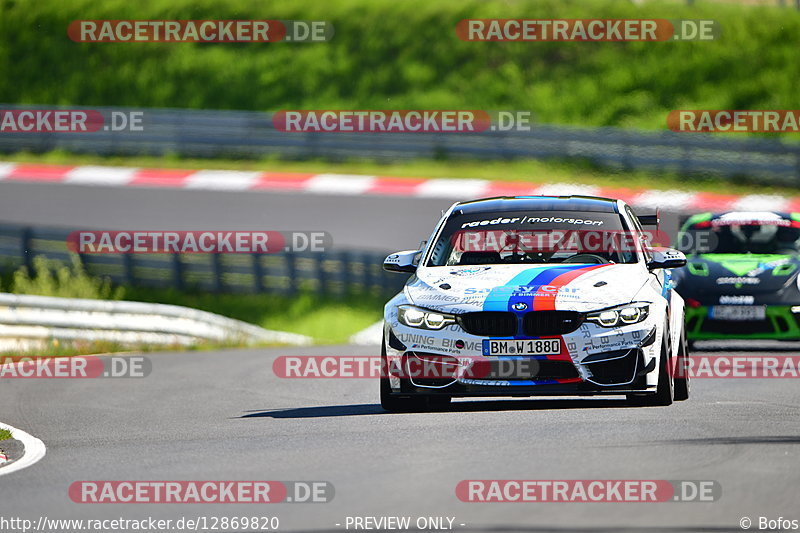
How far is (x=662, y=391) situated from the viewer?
33.6ft

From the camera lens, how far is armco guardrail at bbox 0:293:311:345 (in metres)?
16.9

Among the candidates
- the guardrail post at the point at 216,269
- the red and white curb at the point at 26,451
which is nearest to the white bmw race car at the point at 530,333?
the red and white curb at the point at 26,451

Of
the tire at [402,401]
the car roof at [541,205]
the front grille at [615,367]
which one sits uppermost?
the car roof at [541,205]

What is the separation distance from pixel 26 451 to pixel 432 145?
24.2 metres

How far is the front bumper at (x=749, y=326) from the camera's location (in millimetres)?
15152

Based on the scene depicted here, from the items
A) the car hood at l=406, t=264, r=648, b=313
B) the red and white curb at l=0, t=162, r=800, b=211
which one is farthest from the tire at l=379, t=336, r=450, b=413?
the red and white curb at l=0, t=162, r=800, b=211

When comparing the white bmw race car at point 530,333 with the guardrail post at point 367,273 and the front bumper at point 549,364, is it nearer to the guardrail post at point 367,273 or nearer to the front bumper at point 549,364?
the front bumper at point 549,364

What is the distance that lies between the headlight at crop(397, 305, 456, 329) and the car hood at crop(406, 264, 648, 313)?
1.9 inches

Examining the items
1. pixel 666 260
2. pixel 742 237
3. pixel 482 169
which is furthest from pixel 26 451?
pixel 482 169

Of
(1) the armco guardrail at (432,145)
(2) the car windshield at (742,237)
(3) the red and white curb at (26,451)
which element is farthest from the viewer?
(1) the armco guardrail at (432,145)

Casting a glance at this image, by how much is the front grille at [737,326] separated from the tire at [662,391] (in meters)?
4.81

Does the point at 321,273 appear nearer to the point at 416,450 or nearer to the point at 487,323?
the point at 487,323

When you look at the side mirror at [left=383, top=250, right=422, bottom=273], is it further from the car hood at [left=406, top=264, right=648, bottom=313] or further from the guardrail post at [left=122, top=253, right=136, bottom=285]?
the guardrail post at [left=122, top=253, right=136, bottom=285]

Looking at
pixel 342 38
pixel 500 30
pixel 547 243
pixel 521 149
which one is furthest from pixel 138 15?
pixel 547 243
